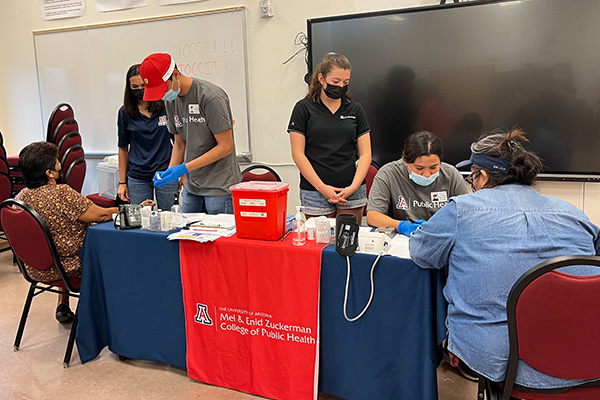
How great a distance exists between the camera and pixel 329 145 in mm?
2232

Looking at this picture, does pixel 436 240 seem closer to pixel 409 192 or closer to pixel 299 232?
pixel 299 232

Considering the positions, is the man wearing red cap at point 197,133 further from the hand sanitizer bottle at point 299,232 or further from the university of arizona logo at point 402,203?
the university of arizona logo at point 402,203

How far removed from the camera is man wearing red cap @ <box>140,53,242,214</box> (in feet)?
6.99

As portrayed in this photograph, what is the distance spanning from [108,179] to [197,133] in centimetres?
184

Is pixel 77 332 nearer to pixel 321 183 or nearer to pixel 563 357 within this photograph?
pixel 321 183

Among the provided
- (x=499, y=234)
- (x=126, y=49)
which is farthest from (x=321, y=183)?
(x=126, y=49)

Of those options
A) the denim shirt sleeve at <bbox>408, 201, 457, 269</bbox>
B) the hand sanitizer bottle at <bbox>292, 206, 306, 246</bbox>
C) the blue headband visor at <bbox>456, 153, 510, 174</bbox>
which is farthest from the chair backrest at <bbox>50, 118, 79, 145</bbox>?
the blue headband visor at <bbox>456, 153, 510, 174</bbox>

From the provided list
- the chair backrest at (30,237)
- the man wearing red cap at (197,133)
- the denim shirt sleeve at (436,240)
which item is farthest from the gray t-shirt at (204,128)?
the denim shirt sleeve at (436,240)

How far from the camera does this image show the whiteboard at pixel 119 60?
142 inches

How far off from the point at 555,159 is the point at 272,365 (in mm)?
2252

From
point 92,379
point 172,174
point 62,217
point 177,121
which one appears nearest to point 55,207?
point 62,217

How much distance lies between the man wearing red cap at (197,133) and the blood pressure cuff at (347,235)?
0.87 meters

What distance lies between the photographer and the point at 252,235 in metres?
1.84

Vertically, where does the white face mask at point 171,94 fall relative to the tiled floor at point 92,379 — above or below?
above
